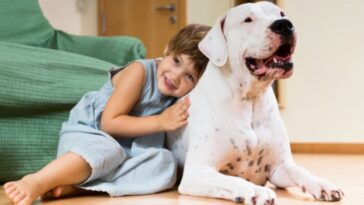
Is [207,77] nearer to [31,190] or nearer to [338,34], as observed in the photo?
[31,190]

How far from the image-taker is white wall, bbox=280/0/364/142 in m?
3.61

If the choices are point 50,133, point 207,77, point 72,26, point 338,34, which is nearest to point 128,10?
point 72,26

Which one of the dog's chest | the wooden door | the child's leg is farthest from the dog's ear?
the wooden door

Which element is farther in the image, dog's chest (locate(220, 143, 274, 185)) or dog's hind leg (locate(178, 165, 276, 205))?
dog's chest (locate(220, 143, 274, 185))

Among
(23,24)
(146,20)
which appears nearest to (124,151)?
(23,24)

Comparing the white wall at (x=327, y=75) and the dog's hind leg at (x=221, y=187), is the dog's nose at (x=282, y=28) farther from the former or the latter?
the white wall at (x=327, y=75)

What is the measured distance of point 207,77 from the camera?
5.19 feet

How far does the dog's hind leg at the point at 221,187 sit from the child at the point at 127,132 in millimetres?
163

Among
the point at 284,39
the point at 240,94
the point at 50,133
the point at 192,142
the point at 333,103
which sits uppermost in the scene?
the point at 284,39

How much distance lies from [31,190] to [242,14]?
779 millimetres

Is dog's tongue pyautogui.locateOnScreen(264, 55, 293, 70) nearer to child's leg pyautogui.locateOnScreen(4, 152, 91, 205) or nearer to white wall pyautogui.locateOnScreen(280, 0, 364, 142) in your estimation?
child's leg pyautogui.locateOnScreen(4, 152, 91, 205)

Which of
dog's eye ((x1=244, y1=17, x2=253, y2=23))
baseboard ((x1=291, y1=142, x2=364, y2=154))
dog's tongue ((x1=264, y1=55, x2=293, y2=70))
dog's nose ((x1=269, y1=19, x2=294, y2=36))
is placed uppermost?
dog's eye ((x1=244, y1=17, x2=253, y2=23))

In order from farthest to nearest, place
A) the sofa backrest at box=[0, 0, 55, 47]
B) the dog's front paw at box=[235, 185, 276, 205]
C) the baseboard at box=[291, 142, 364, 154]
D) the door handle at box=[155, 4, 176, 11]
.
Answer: the door handle at box=[155, 4, 176, 11]
the baseboard at box=[291, 142, 364, 154]
the sofa backrest at box=[0, 0, 55, 47]
the dog's front paw at box=[235, 185, 276, 205]

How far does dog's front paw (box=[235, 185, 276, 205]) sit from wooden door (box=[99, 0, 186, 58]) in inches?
126
